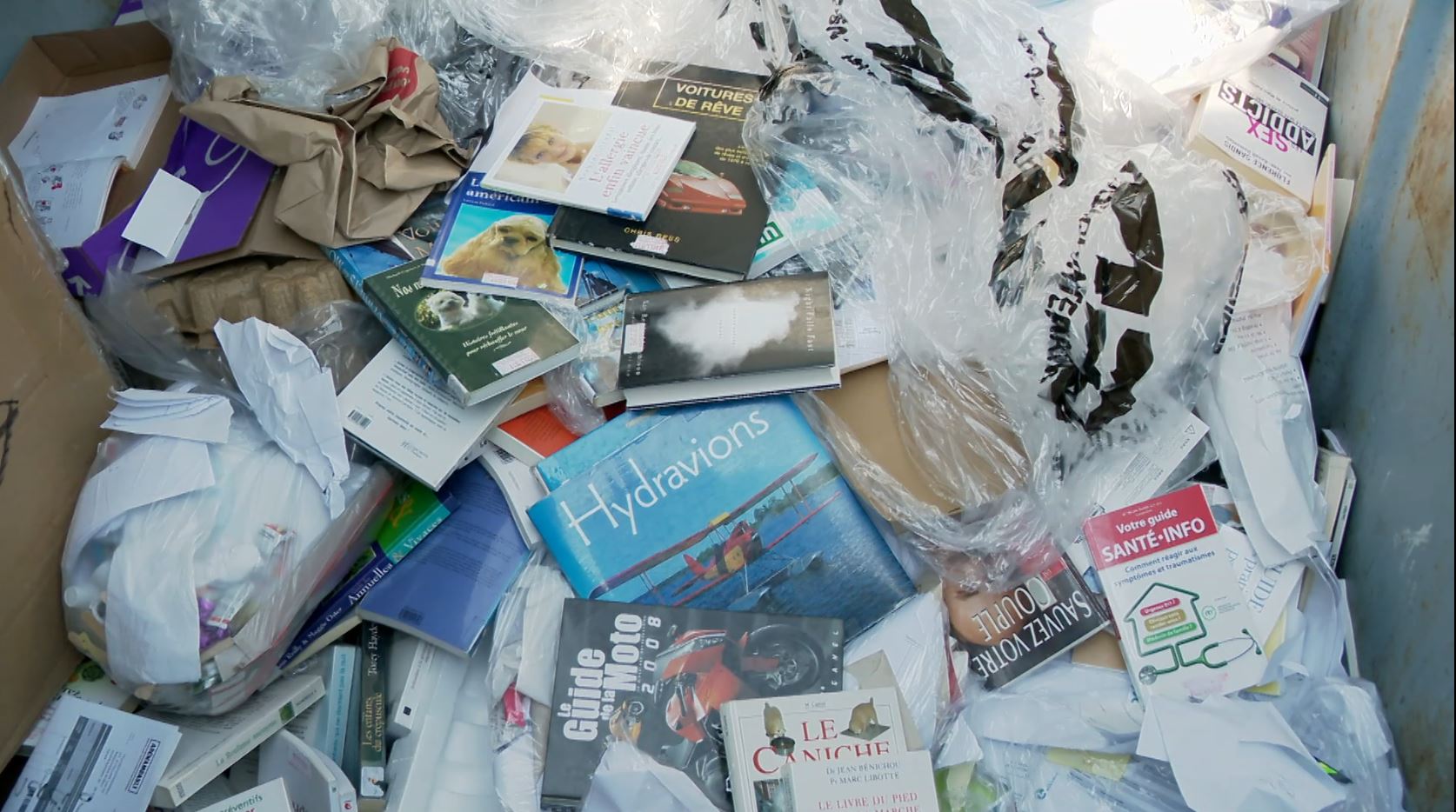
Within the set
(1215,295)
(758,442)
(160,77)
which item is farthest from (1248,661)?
(160,77)

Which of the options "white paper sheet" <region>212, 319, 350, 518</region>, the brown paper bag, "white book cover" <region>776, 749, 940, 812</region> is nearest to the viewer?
"white book cover" <region>776, 749, 940, 812</region>

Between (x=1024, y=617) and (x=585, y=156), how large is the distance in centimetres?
75

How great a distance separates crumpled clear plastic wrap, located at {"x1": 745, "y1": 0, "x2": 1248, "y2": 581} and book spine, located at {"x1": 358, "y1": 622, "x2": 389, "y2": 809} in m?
0.60

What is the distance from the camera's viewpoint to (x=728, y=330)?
1.25 m

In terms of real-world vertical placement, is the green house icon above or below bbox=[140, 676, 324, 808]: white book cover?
above

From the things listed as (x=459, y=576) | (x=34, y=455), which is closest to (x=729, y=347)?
(x=459, y=576)

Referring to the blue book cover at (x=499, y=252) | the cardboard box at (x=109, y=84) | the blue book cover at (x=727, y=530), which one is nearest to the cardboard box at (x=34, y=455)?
the cardboard box at (x=109, y=84)

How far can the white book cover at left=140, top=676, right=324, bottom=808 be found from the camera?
112 centimetres

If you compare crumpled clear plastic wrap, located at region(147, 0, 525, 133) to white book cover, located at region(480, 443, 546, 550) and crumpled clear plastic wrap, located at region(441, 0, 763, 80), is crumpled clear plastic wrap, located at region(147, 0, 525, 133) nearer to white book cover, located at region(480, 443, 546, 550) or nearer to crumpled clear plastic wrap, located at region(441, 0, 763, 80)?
crumpled clear plastic wrap, located at region(441, 0, 763, 80)

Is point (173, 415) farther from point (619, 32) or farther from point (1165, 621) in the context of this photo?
point (1165, 621)

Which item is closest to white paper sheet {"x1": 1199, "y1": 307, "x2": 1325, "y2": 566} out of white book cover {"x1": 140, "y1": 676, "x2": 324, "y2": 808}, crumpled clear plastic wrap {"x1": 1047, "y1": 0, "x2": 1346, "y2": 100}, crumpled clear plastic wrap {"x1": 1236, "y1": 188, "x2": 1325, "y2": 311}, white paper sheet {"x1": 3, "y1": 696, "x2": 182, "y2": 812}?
crumpled clear plastic wrap {"x1": 1236, "y1": 188, "x2": 1325, "y2": 311}

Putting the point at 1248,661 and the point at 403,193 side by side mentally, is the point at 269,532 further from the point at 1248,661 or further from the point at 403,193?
the point at 1248,661

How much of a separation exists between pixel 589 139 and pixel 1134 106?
0.67 metres

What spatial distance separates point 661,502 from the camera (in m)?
1.22
